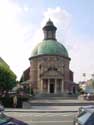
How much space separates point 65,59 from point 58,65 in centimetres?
394

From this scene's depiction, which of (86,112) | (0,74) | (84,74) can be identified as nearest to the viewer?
(86,112)

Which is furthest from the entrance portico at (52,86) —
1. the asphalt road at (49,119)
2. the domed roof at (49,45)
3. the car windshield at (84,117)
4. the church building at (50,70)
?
the car windshield at (84,117)

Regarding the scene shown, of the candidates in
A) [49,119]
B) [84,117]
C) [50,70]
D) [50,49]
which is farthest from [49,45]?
[84,117]

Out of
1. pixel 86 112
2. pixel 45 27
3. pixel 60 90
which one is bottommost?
pixel 86 112

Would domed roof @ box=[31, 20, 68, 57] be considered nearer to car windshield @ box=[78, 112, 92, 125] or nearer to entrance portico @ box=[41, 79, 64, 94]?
entrance portico @ box=[41, 79, 64, 94]

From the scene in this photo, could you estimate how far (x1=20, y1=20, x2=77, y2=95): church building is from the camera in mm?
110938

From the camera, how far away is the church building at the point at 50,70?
110938 mm

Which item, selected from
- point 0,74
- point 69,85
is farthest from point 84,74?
point 0,74

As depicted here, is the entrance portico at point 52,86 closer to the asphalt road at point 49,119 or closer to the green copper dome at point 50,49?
the green copper dome at point 50,49

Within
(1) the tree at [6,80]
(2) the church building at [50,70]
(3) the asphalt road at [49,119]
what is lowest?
(3) the asphalt road at [49,119]

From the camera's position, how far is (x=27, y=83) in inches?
4678

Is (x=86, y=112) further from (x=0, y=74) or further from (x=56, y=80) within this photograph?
(x=56, y=80)

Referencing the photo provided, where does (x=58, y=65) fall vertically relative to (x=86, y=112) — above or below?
above

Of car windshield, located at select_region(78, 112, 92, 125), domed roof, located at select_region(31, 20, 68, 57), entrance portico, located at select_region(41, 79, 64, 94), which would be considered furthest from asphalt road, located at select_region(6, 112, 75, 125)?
domed roof, located at select_region(31, 20, 68, 57)
